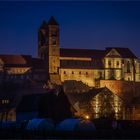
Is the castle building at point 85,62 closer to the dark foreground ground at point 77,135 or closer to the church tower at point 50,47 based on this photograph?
the church tower at point 50,47

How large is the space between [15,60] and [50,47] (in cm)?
873

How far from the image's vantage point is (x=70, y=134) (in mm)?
57312

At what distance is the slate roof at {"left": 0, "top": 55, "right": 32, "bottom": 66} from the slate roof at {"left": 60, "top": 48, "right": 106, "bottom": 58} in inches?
318

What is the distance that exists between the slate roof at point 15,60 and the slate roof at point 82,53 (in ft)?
26.5

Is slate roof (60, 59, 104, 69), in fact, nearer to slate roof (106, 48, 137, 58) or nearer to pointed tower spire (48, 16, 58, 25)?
slate roof (106, 48, 137, 58)

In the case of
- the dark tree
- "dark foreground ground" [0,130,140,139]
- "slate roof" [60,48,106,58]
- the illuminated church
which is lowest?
"dark foreground ground" [0,130,140,139]

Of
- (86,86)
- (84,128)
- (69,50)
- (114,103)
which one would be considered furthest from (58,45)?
(84,128)

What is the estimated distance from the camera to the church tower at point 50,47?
152 m

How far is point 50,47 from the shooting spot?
15812 cm

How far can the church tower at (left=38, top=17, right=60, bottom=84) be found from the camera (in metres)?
152

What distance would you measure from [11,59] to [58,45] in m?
11.3

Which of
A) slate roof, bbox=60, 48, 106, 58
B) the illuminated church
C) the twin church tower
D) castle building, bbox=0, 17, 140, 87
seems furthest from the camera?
slate roof, bbox=60, 48, 106, 58

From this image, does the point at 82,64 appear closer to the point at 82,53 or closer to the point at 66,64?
the point at 66,64

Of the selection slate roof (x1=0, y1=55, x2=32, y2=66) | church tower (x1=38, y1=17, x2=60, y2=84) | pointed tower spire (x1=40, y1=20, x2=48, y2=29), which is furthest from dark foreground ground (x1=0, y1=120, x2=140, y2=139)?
pointed tower spire (x1=40, y1=20, x2=48, y2=29)
